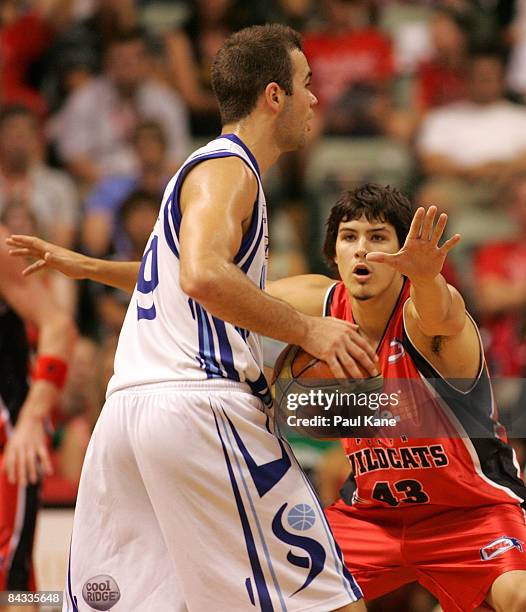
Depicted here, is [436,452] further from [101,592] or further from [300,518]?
[101,592]

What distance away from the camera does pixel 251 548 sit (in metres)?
3.43

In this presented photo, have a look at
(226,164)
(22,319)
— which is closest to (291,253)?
(22,319)

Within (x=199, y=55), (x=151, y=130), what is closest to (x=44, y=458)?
(x=151, y=130)

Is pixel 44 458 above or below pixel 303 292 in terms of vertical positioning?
below

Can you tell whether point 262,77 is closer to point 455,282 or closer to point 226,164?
point 226,164

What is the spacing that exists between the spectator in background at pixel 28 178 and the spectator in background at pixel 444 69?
3.04 metres

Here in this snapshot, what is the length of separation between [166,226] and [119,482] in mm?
849

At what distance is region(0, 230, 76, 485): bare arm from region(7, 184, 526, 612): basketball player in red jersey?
0.70m

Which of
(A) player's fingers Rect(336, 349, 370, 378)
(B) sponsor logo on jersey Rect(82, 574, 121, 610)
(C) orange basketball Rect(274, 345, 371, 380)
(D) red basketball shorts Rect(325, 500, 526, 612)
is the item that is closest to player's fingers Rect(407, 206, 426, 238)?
(A) player's fingers Rect(336, 349, 370, 378)

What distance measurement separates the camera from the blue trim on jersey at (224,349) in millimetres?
3496

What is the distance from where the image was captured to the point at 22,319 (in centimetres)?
525

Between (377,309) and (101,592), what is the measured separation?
60.4 inches

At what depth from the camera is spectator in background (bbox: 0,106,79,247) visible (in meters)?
8.88

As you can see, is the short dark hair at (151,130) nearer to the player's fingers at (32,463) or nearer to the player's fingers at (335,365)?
the player's fingers at (32,463)
